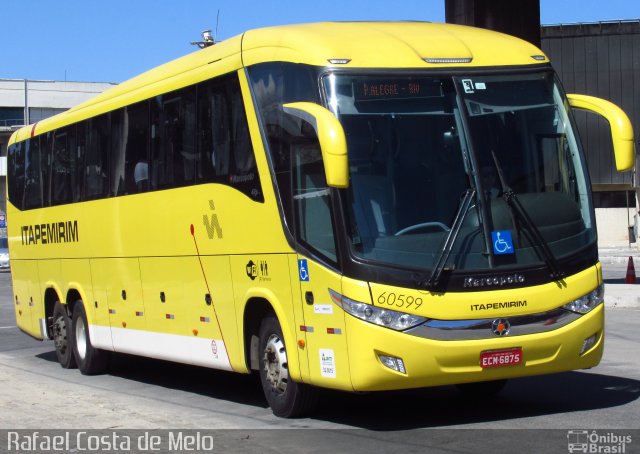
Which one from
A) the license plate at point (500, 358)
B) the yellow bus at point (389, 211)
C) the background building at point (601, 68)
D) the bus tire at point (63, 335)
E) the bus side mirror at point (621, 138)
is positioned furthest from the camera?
the background building at point (601, 68)

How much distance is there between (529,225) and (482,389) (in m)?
2.39

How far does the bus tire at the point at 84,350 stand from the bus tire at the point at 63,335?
15cm

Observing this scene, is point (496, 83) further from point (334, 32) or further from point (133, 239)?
point (133, 239)

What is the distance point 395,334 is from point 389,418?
1.52m

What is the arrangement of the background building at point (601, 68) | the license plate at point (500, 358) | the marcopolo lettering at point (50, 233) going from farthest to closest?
the background building at point (601, 68) → the marcopolo lettering at point (50, 233) → the license plate at point (500, 358)

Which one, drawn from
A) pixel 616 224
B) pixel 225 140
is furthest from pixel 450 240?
pixel 616 224

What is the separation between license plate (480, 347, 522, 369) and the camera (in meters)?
9.59

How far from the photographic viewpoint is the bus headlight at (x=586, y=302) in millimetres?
9969

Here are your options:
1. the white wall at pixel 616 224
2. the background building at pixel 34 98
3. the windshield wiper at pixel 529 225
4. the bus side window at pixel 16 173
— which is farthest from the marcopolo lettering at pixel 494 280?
the background building at pixel 34 98

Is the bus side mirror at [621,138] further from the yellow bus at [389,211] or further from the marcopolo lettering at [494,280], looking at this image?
the marcopolo lettering at [494,280]

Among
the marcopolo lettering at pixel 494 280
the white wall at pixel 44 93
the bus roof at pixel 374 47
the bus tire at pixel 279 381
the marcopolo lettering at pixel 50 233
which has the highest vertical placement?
the white wall at pixel 44 93

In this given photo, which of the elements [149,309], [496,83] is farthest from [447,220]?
[149,309]

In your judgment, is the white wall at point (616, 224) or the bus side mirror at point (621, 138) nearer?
the bus side mirror at point (621, 138)

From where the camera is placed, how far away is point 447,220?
9.62 metres
